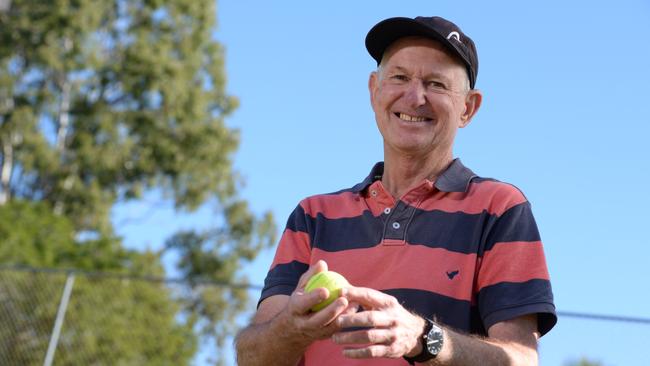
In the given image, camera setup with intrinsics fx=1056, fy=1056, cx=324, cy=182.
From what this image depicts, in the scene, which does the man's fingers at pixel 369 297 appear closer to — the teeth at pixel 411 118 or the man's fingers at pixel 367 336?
the man's fingers at pixel 367 336

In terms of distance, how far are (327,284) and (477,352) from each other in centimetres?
38

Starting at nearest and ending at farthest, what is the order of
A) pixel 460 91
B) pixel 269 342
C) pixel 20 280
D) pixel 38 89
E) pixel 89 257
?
pixel 269 342 < pixel 460 91 < pixel 20 280 < pixel 89 257 < pixel 38 89

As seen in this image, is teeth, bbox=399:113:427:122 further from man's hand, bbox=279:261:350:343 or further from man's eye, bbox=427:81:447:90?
man's hand, bbox=279:261:350:343

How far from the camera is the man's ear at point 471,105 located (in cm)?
292

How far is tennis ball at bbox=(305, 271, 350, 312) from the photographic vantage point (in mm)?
2188

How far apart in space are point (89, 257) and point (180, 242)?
278 cm

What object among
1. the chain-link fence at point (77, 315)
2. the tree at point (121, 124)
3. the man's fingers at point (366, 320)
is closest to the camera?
the man's fingers at point (366, 320)

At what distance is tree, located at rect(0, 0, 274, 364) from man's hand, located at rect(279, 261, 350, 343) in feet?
67.0

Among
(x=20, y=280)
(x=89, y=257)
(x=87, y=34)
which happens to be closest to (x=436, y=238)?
(x=20, y=280)

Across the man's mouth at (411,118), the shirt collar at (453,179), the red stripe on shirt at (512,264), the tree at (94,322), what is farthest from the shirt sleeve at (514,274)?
the tree at (94,322)

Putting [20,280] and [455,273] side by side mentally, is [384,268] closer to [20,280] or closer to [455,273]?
[455,273]

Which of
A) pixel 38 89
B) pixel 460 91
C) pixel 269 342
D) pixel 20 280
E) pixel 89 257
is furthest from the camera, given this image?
pixel 38 89

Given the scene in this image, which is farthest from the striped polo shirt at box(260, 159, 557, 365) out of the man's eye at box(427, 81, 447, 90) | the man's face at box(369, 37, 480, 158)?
the man's eye at box(427, 81, 447, 90)

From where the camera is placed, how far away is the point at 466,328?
8.27ft
